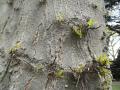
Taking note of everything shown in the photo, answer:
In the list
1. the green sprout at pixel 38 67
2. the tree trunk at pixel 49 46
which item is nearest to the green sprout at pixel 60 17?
the tree trunk at pixel 49 46

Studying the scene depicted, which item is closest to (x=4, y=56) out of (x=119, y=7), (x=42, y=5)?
(x=42, y=5)

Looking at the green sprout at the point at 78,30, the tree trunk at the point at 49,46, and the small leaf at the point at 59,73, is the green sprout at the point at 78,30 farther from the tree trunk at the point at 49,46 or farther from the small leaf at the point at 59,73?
the small leaf at the point at 59,73

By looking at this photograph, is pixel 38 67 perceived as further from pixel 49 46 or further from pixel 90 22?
pixel 90 22

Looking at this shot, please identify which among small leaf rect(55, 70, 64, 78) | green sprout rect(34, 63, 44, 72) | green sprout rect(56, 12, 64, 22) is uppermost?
green sprout rect(56, 12, 64, 22)

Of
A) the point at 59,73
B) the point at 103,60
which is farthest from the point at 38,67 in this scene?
the point at 103,60

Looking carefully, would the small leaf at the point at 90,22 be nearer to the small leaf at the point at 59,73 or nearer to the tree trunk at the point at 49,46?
the tree trunk at the point at 49,46

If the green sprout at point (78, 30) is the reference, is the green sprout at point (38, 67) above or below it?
below

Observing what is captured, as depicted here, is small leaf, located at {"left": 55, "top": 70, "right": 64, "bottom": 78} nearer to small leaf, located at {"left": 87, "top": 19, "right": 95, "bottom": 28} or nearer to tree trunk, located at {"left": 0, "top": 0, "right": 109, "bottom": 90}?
tree trunk, located at {"left": 0, "top": 0, "right": 109, "bottom": 90}

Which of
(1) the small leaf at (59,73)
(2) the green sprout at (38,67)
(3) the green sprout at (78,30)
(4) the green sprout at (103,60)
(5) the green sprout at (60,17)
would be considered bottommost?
(1) the small leaf at (59,73)

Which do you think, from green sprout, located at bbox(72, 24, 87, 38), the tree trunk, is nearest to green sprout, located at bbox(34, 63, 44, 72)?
the tree trunk
